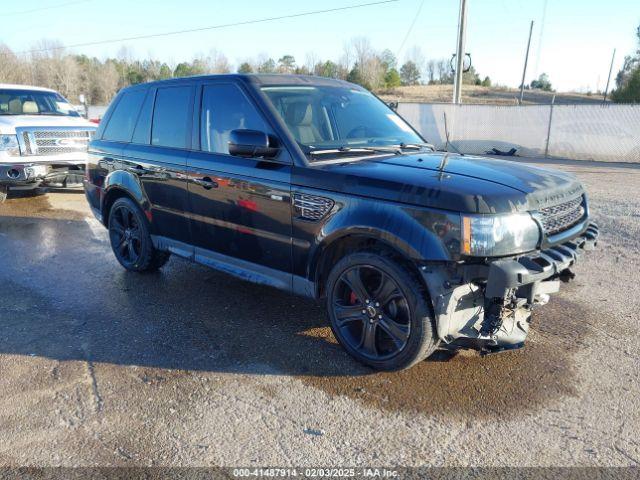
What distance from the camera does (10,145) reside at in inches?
357

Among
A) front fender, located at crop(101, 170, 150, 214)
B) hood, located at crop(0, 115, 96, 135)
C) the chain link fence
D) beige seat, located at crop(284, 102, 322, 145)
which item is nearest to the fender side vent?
beige seat, located at crop(284, 102, 322, 145)

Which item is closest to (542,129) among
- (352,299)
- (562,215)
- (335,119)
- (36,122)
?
(36,122)

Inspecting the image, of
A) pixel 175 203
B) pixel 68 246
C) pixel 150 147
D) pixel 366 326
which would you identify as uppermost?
pixel 150 147

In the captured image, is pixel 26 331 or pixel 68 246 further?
pixel 68 246

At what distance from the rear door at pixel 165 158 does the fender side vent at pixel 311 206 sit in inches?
53.9

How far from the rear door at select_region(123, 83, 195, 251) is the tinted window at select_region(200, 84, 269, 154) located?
22cm

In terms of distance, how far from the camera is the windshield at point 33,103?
32.9 ft

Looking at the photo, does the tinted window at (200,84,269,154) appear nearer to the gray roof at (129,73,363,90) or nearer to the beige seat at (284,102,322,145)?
the gray roof at (129,73,363,90)

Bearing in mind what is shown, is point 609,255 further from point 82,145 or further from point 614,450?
point 82,145

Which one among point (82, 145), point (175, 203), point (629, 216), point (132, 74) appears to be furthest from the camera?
point (132, 74)

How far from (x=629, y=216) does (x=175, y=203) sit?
6754mm

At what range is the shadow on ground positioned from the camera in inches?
130

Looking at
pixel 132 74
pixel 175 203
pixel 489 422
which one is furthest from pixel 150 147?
pixel 132 74

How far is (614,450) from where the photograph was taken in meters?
2.72
